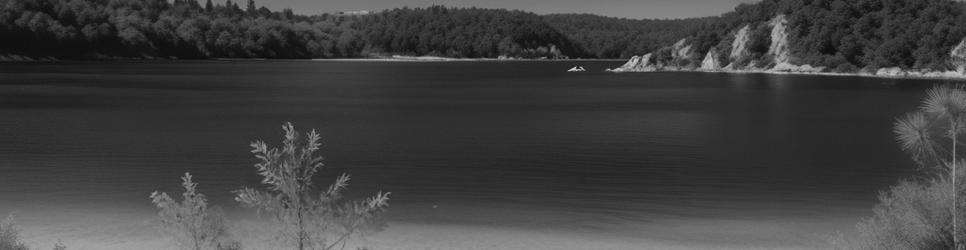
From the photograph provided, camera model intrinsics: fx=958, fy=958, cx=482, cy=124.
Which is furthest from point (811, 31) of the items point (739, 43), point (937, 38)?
point (937, 38)

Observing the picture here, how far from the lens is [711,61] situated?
521 feet

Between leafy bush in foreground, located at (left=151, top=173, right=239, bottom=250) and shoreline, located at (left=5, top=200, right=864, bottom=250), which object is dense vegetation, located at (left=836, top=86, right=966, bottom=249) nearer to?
shoreline, located at (left=5, top=200, right=864, bottom=250)

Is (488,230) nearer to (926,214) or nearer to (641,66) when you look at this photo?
(926,214)

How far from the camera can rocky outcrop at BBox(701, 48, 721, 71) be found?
515 feet

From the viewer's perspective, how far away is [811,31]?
146250mm

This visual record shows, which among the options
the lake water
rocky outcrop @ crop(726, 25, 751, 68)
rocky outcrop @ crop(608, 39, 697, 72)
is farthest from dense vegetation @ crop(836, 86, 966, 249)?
rocky outcrop @ crop(608, 39, 697, 72)

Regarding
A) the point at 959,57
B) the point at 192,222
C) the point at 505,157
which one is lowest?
the point at 505,157

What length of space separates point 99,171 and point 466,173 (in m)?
10.1

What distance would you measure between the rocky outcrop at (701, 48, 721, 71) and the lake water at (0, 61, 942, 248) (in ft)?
322

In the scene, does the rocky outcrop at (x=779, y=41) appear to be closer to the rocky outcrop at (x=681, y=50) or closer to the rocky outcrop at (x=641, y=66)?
the rocky outcrop at (x=681, y=50)

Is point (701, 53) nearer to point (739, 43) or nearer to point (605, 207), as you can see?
point (739, 43)

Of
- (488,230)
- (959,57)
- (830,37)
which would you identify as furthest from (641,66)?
(488,230)

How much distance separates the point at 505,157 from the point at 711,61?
134 meters

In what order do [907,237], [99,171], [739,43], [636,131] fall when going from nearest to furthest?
1. [907,237]
2. [99,171]
3. [636,131]
4. [739,43]
